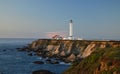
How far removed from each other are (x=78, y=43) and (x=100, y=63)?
74.8m

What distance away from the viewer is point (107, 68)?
143 feet

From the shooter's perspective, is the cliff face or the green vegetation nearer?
the green vegetation

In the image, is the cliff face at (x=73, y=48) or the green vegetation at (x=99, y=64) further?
the cliff face at (x=73, y=48)

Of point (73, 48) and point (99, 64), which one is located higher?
point (99, 64)

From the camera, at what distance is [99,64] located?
45.7m

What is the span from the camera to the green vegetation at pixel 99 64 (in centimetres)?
4292

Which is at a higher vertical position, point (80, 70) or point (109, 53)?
point (109, 53)

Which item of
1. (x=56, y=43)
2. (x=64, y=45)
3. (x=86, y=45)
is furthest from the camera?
(x=56, y=43)

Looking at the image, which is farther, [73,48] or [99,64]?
[73,48]

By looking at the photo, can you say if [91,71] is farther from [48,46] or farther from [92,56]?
[48,46]

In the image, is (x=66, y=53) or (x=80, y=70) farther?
(x=66, y=53)

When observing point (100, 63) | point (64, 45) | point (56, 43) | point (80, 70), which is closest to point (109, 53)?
point (100, 63)

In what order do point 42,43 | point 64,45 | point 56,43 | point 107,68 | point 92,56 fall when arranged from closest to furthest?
point 107,68 → point 92,56 → point 64,45 → point 56,43 → point 42,43

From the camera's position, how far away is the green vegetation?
42919mm
